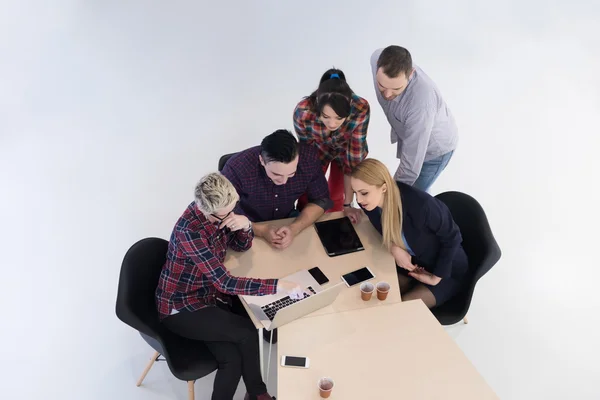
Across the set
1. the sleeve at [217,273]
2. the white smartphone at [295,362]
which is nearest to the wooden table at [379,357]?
the white smartphone at [295,362]

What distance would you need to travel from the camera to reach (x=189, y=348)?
9.35 feet

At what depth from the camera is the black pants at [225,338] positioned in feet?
9.20

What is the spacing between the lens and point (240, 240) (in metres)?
2.95

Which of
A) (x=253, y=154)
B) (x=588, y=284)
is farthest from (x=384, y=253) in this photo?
(x=588, y=284)

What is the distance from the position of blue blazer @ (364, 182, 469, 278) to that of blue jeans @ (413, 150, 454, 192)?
0.78 m

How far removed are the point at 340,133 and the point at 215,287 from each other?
1.23m

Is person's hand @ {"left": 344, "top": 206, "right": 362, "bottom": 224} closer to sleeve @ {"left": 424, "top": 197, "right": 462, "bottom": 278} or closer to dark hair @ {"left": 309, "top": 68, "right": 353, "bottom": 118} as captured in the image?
sleeve @ {"left": 424, "top": 197, "right": 462, "bottom": 278}

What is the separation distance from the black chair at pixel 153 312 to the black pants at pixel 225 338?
2.4 inches

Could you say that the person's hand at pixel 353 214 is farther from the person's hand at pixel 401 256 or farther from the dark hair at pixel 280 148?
the dark hair at pixel 280 148

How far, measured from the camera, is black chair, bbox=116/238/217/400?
263 centimetres

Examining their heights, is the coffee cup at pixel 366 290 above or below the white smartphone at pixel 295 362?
above

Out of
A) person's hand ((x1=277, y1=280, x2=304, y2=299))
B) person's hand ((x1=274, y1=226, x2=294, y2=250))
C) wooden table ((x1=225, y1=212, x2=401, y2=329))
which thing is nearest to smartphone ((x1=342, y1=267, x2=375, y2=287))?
wooden table ((x1=225, y1=212, x2=401, y2=329))

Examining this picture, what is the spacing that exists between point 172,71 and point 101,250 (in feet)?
8.70

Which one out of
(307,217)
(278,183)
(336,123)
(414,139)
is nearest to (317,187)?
(307,217)
